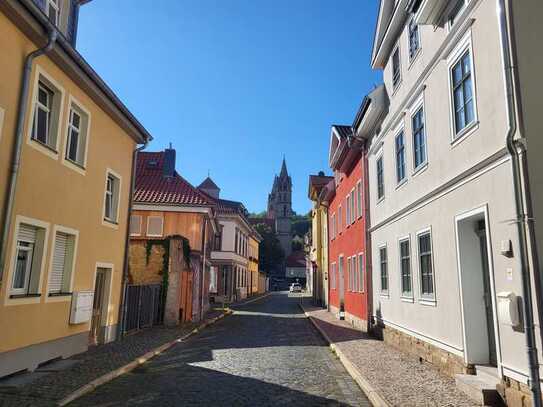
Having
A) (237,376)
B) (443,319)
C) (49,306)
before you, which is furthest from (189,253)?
(443,319)

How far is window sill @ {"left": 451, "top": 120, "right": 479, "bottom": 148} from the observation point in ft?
26.8

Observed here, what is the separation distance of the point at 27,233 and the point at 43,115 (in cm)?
262

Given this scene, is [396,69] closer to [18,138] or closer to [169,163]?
[18,138]

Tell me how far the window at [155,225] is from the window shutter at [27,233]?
572 inches

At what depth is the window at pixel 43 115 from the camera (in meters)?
9.99

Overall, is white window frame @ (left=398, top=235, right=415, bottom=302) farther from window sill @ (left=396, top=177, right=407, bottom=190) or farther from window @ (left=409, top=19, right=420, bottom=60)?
window @ (left=409, top=19, right=420, bottom=60)

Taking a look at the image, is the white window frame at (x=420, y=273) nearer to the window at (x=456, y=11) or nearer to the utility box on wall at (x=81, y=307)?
the window at (x=456, y=11)

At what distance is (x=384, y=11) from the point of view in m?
14.5

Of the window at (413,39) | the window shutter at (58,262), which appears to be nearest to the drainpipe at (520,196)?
the window at (413,39)

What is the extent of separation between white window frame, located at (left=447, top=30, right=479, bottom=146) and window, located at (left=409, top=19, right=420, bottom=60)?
8.45 ft

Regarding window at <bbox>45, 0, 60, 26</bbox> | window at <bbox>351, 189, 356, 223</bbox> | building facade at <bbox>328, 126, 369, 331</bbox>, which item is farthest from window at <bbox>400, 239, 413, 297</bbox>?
window at <bbox>45, 0, 60, 26</bbox>

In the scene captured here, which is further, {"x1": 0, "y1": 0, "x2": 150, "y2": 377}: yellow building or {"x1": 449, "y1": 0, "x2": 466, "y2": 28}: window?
{"x1": 449, "y1": 0, "x2": 466, "y2": 28}: window

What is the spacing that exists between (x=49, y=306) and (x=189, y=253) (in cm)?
1005

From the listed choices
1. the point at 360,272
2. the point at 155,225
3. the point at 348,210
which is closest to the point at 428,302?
the point at 360,272
